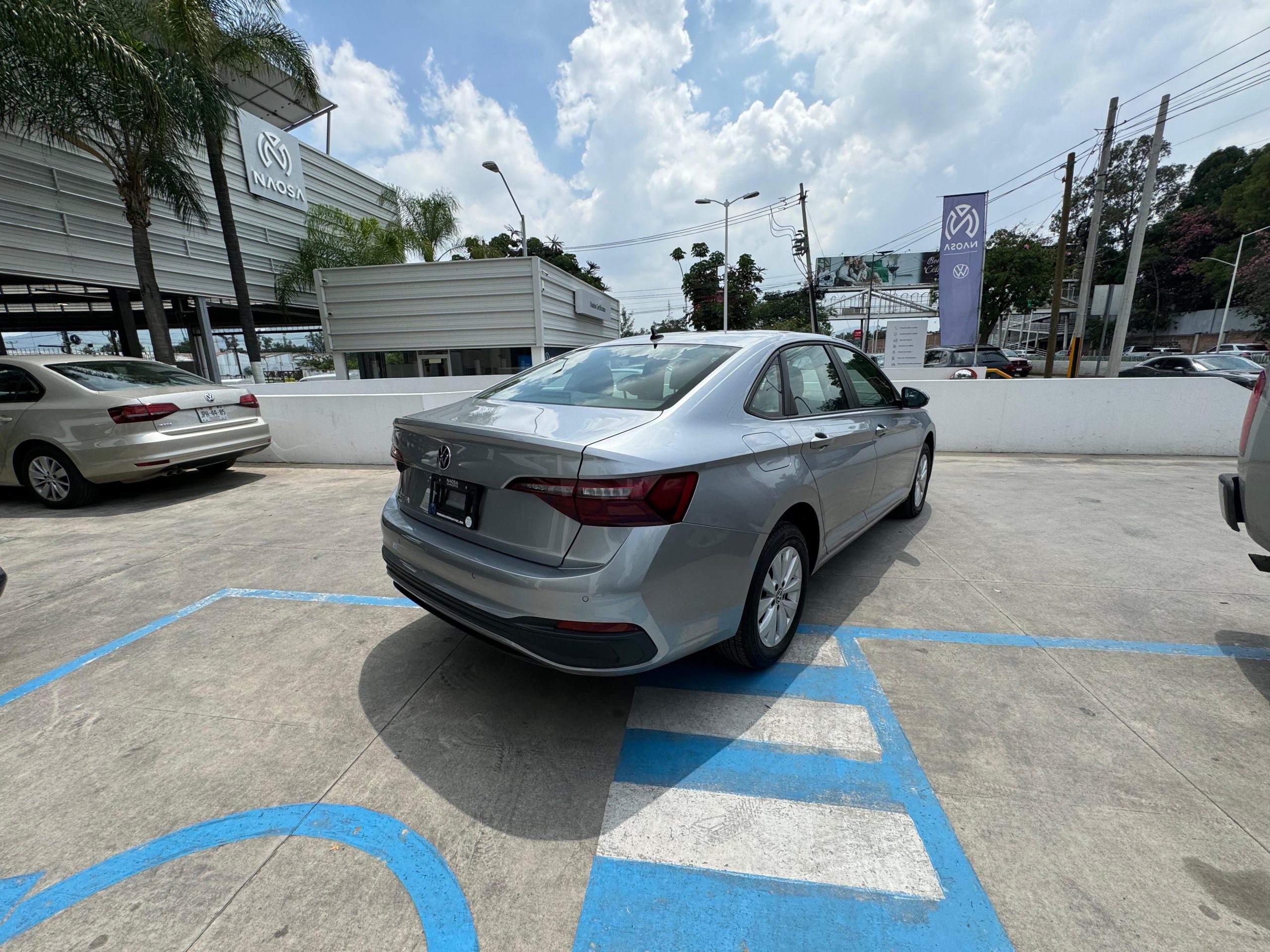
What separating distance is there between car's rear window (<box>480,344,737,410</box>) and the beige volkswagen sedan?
4.47 m

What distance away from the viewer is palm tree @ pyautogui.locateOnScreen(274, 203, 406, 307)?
18.8 meters

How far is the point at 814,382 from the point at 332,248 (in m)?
20.9

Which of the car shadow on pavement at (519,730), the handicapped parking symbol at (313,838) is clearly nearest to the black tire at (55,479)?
the car shadow on pavement at (519,730)

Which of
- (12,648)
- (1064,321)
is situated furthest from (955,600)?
(1064,321)

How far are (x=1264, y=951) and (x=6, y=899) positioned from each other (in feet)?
11.2

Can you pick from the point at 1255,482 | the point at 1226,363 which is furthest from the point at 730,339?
the point at 1226,363

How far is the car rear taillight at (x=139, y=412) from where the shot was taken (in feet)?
17.3

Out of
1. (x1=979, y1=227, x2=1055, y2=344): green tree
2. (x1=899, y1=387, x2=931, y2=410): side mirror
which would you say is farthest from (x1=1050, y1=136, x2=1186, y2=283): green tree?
(x1=899, y1=387, x2=931, y2=410): side mirror

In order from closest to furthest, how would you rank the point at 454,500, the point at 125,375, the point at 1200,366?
1. the point at 454,500
2. the point at 125,375
3. the point at 1200,366

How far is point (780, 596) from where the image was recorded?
266cm

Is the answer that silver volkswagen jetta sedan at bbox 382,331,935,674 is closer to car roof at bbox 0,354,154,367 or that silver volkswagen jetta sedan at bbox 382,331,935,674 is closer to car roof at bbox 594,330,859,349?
car roof at bbox 594,330,859,349

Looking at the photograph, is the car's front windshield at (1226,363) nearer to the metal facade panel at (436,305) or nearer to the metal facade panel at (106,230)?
the metal facade panel at (436,305)

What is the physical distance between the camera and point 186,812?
191cm

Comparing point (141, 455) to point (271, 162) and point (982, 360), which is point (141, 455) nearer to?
point (271, 162)
